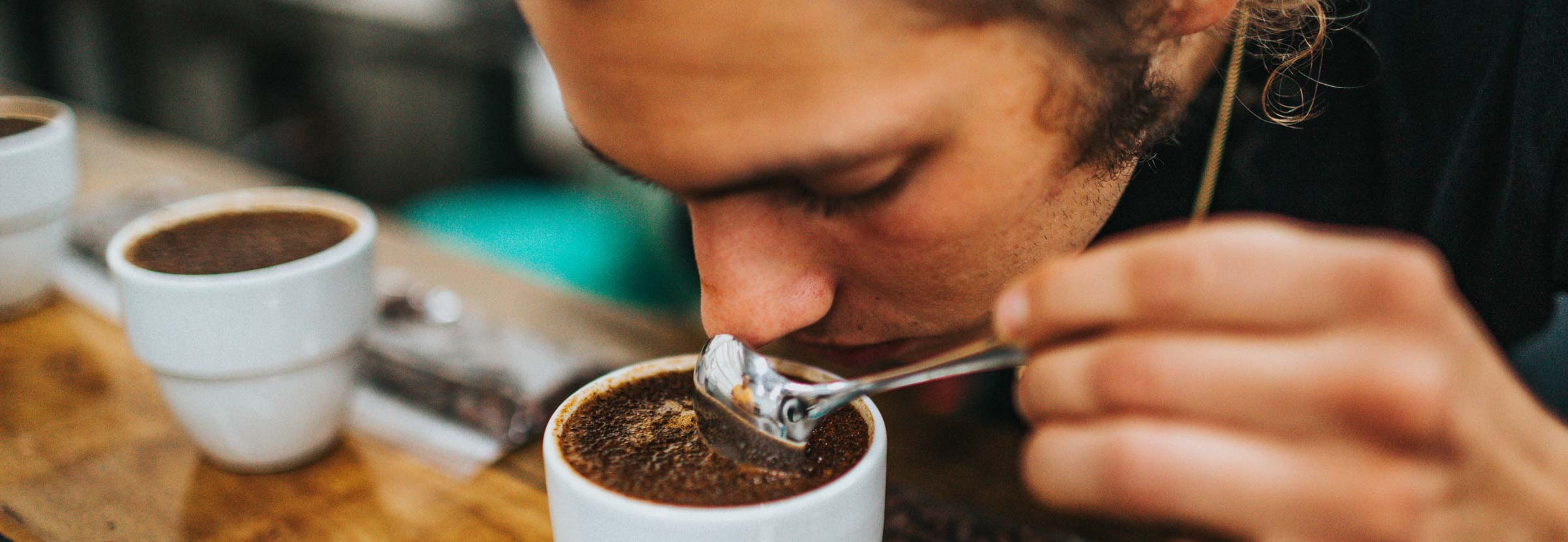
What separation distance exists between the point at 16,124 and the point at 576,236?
3.99 ft

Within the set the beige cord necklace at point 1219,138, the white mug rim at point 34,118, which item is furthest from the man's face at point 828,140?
the white mug rim at point 34,118

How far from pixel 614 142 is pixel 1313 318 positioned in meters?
0.45

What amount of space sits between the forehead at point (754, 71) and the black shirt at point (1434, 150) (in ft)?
1.55

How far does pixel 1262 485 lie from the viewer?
1.56 feet

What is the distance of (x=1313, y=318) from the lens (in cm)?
45

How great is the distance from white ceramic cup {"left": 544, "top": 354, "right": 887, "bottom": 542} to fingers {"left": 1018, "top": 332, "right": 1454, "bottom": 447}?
201 millimetres

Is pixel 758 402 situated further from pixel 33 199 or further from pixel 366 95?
pixel 366 95

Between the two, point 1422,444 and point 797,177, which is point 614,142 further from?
point 1422,444

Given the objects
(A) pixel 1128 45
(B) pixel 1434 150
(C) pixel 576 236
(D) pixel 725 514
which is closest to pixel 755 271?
(D) pixel 725 514

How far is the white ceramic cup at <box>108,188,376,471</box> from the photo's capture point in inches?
34.9

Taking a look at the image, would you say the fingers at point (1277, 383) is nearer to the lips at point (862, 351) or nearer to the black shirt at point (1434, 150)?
the lips at point (862, 351)

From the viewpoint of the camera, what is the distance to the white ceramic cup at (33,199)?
1148 millimetres

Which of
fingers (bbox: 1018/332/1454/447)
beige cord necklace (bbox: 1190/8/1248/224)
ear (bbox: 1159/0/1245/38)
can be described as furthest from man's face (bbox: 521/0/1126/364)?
beige cord necklace (bbox: 1190/8/1248/224)

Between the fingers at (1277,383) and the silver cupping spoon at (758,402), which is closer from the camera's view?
the fingers at (1277,383)
